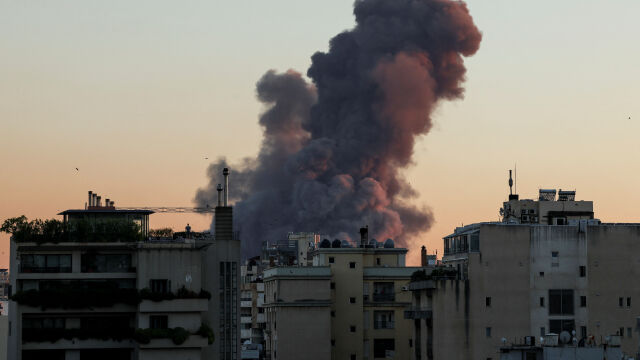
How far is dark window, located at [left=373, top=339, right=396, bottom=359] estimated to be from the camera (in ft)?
456

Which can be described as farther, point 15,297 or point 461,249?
point 461,249

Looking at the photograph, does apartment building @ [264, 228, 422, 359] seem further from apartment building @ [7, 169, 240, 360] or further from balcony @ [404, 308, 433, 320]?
apartment building @ [7, 169, 240, 360]

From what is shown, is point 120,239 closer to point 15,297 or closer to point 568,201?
point 15,297

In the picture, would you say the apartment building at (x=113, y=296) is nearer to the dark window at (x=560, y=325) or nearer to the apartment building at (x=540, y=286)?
the apartment building at (x=540, y=286)

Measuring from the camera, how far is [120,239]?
100m

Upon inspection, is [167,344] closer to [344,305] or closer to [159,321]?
[159,321]

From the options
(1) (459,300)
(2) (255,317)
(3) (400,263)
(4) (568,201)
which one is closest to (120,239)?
(1) (459,300)

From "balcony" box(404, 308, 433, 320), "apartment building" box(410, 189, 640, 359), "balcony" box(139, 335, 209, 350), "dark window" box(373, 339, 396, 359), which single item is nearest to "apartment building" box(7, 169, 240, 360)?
"balcony" box(139, 335, 209, 350)

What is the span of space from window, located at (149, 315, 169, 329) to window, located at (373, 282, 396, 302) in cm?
4690

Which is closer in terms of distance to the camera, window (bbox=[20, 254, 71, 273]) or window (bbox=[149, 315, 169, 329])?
window (bbox=[149, 315, 169, 329])

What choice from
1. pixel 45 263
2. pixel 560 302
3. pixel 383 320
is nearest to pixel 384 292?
pixel 383 320

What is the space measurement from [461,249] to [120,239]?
99.7 feet

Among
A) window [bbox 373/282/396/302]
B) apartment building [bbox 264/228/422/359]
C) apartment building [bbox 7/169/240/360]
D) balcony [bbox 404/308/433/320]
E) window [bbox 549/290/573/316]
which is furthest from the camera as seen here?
window [bbox 373/282/396/302]

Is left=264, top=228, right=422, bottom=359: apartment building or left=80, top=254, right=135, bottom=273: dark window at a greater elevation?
left=80, top=254, right=135, bottom=273: dark window
